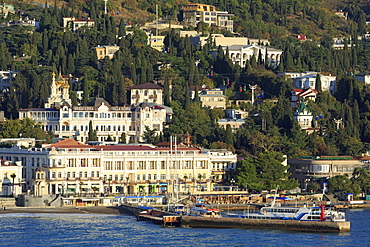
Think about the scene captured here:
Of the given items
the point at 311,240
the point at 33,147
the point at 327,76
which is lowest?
the point at 311,240

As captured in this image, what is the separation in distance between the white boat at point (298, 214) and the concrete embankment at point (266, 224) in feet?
3.54

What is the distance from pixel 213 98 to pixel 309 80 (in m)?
17.0

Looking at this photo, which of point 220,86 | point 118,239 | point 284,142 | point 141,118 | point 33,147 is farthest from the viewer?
point 220,86

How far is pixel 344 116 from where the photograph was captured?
17425 centimetres

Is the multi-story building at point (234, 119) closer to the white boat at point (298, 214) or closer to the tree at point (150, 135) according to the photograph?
the tree at point (150, 135)

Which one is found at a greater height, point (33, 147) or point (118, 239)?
point (33, 147)

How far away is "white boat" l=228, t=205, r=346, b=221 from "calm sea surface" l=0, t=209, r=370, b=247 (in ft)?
7.19

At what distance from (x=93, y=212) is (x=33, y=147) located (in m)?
Answer: 19.5

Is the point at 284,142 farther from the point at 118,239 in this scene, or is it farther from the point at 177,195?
the point at 118,239

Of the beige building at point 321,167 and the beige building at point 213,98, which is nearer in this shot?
the beige building at point 321,167

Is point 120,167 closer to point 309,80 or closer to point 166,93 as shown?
point 166,93

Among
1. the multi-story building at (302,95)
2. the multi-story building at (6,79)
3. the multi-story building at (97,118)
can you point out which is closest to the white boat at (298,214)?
the multi-story building at (97,118)

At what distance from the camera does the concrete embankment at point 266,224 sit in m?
113

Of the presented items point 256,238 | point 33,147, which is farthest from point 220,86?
point 256,238
